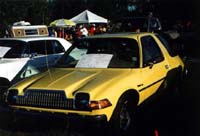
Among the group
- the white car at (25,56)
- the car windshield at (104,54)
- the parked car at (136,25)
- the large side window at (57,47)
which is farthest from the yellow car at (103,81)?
the parked car at (136,25)

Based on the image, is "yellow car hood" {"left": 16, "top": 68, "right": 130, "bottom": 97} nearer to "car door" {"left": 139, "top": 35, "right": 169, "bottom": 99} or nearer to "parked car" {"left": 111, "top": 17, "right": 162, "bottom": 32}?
"car door" {"left": 139, "top": 35, "right": 169, "bottom": 99}

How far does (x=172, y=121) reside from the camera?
661 centimetres

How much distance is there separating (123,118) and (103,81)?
0.58 metres

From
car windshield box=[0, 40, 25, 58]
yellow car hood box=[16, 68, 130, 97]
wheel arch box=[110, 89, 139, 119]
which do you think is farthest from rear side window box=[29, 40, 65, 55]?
wheel arch box=[110, 89, 139, 119]

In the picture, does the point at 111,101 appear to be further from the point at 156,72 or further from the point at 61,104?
the point at 156,72

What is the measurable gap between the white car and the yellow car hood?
2563 millimetres

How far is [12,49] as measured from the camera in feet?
31.8

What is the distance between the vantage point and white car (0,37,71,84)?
907 cm

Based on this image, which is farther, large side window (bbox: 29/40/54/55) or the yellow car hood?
large side window (bbox: 29/40/54/55)

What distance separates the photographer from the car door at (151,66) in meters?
6.43

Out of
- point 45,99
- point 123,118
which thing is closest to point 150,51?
point 123,118

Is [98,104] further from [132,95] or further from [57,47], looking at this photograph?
[57,47]

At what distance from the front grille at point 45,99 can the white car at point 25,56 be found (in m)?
3.00

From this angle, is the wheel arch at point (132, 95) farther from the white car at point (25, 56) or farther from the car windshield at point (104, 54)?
the white car at point (25, 56)
